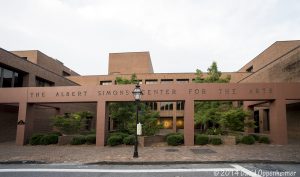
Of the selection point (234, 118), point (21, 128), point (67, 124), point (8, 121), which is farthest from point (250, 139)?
point (8, 121)

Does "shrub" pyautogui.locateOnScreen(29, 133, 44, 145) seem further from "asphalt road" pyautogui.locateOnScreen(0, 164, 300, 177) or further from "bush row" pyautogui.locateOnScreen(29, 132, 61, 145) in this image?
"asphalt road" pyautogui.locateOnScreen(0, 164, 300, 177)

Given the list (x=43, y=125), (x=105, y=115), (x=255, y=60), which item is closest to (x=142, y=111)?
(x=105, y=115)

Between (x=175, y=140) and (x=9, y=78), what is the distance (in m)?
16.9

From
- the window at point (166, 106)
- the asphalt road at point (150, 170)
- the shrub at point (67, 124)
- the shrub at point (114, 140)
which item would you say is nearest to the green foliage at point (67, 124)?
the shrub at point (67, 124)

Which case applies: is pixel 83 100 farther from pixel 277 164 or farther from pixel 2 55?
pixel 277 164

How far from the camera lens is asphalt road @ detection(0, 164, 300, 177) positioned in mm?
8586

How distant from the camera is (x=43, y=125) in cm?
2486

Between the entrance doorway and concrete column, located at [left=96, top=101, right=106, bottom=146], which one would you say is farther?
the entrance doorway

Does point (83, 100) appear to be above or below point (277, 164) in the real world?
above

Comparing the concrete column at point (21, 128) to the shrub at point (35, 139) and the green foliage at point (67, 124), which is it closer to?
the shrub at point (35, 139)

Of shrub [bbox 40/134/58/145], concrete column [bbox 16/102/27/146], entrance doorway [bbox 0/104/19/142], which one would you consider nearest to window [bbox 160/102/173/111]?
entrance doorway [bbox 0/104/19/142]

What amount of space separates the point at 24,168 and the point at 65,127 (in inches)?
420

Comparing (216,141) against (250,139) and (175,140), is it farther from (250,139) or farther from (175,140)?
(175,140)

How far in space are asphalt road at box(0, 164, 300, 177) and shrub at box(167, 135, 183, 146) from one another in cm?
677
